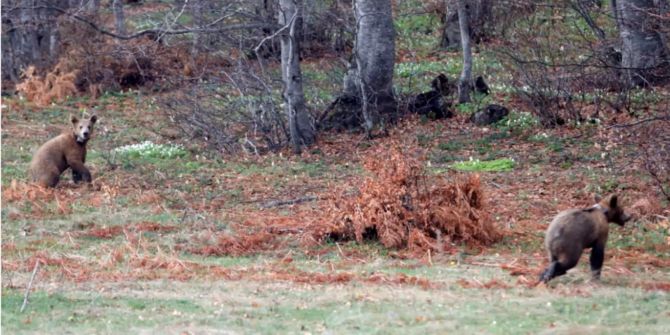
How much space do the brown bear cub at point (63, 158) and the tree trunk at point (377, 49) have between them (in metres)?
6.28

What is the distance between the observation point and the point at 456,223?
12.7 metres

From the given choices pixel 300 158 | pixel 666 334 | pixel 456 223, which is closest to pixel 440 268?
pixel 456 223

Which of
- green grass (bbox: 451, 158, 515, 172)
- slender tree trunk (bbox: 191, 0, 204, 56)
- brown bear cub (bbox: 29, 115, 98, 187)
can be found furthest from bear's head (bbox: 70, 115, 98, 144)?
green grass (bbox: 451, 158, 515, 172)

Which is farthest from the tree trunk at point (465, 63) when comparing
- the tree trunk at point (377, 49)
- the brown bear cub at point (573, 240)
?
the brown bear cub at point (573, 240)

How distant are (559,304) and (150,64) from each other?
2106cm

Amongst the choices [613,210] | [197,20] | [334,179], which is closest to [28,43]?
[197,20]

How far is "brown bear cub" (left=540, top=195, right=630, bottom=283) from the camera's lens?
1016 centimetres

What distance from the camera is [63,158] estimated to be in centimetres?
1705

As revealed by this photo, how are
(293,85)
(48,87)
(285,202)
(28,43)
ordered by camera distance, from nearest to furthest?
(285,202) → (293,85) → (48,87) → (28,43)

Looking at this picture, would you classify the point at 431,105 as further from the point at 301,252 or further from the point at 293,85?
the point at 301,252

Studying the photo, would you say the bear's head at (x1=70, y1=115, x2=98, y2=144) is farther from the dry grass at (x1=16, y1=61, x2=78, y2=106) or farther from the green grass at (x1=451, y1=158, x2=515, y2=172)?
the dry grass at (x1=16, y1=61, x2=78, y2=106)

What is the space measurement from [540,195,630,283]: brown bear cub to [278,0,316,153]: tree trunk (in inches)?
389

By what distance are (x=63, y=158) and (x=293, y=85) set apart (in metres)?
5.00

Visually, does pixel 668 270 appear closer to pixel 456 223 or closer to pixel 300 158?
pixel 456 223
